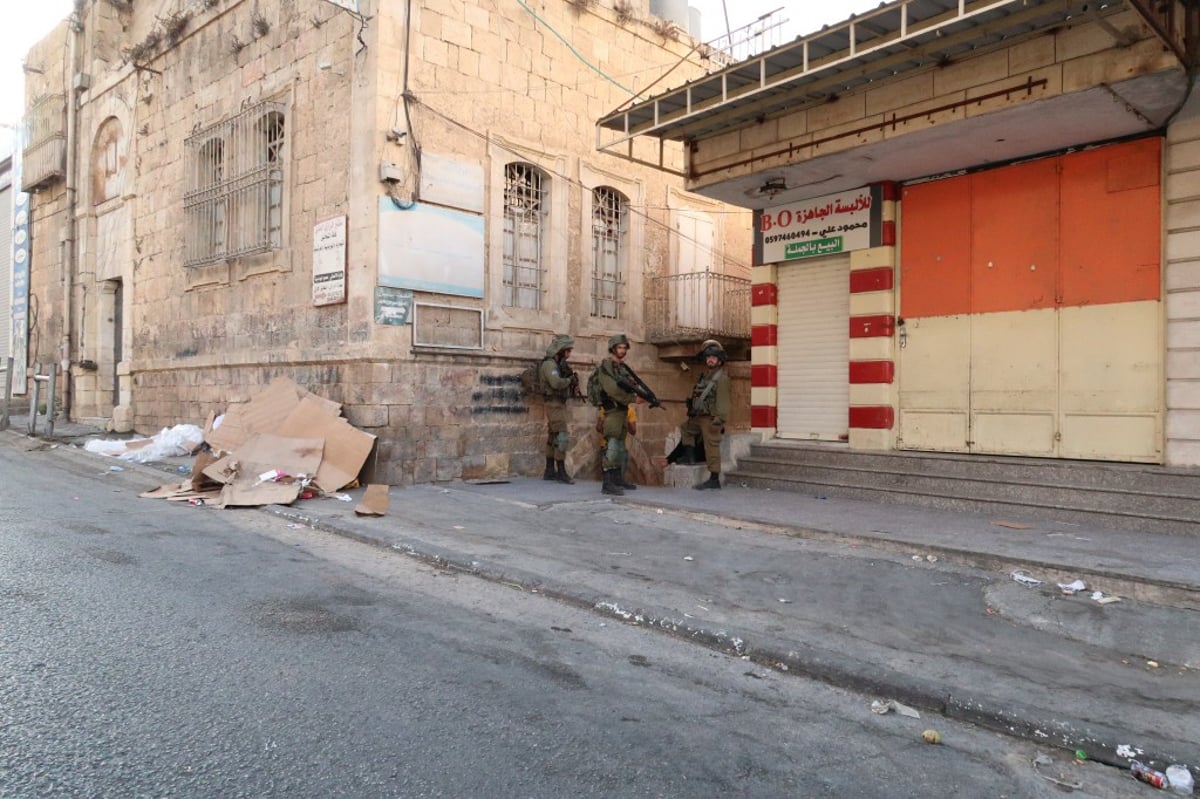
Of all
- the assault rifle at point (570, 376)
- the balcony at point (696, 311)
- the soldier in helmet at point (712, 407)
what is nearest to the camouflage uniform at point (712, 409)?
the soldier in helmet at point (712, 407)

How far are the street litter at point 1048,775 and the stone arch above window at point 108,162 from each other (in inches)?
691

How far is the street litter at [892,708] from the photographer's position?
3.47 m

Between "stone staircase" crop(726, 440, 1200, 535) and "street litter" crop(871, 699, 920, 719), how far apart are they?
4.77 metres

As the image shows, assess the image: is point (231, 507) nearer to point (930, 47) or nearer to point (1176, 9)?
point (930, 47)

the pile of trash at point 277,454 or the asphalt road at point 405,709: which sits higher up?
the pile of trash at point 277,454

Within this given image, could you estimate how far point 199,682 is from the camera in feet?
11.0

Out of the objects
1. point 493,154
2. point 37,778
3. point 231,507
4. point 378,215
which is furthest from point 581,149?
point 37,778

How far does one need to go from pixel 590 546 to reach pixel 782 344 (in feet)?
16.6

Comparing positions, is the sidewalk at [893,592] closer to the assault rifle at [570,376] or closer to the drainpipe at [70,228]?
the assault rifle at [570,376]

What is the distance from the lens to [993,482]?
26.5ft

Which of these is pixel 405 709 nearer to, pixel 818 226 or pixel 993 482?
→ pixel 993 482

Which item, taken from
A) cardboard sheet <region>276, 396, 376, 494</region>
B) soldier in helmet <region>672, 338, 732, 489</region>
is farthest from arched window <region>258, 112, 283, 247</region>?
soldier in helmet <region>672, 338, 732, 489</region>

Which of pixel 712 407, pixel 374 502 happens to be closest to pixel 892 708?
pixel 374 502

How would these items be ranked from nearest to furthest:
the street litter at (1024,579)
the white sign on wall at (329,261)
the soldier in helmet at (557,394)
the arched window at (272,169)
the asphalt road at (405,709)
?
the asphalt road at (405,709)
the street litter at (1024,579)
the white sign on wall at (329,261)
the soldier in helmet at (557,394)
the arched window at (272,169)
